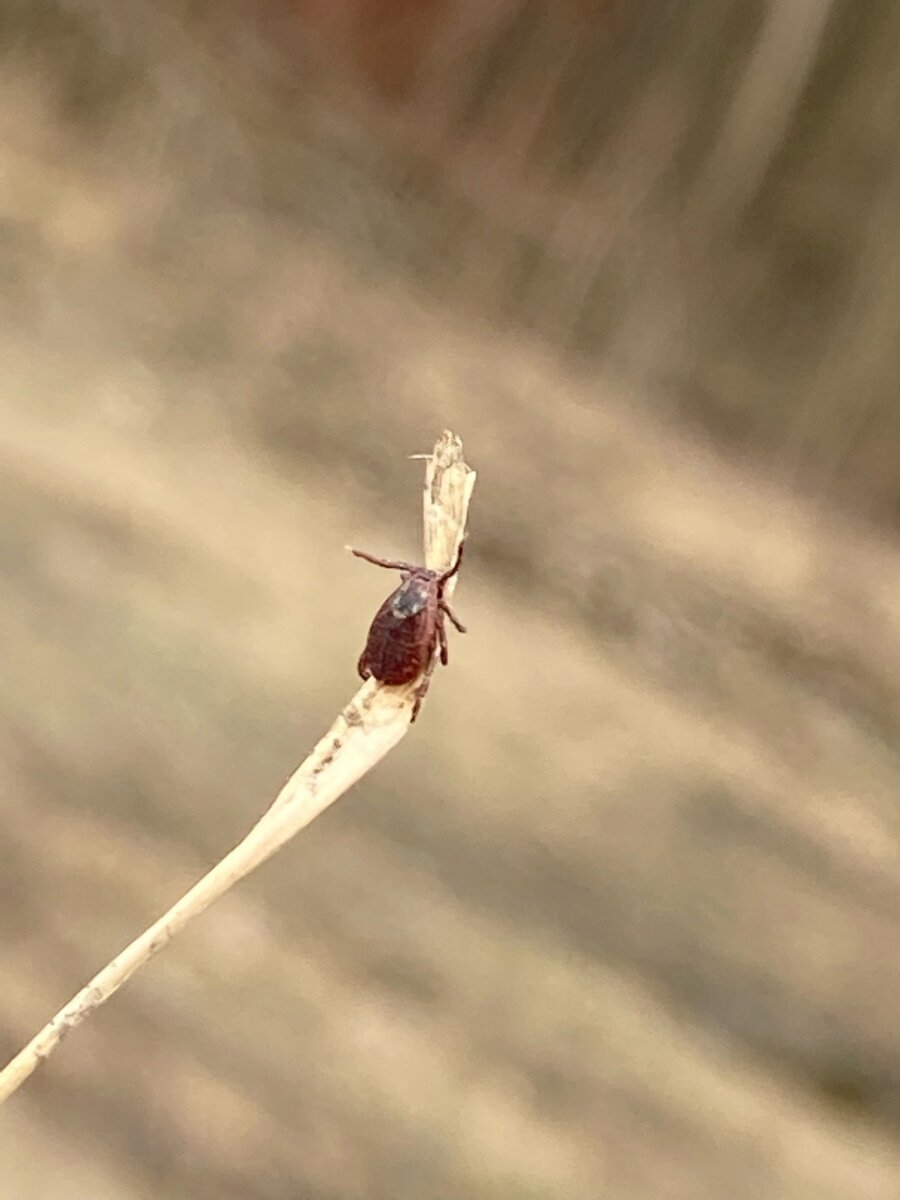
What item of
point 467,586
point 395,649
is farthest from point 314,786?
point 467,586

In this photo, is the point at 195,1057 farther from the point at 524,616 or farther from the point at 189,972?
the point at 524,616

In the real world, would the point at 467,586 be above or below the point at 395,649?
above

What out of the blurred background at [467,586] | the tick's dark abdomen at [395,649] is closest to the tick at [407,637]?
the tick's dark abdomen at [395,649]

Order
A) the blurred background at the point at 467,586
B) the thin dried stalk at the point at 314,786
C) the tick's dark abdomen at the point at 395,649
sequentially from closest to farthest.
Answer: the thin dried stalk at the point at 314,786 → the tick's dark abdomen at the point at 395,649 → the blurred background at the point at 467,586

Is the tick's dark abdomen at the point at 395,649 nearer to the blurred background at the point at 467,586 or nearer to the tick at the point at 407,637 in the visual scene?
the tick at the point at 407,637

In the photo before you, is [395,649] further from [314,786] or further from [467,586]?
[467,586]

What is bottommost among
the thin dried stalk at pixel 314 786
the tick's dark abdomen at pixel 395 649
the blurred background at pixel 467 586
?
the thin dried stalk at pixel 314 786

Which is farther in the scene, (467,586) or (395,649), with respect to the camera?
(467,586)
